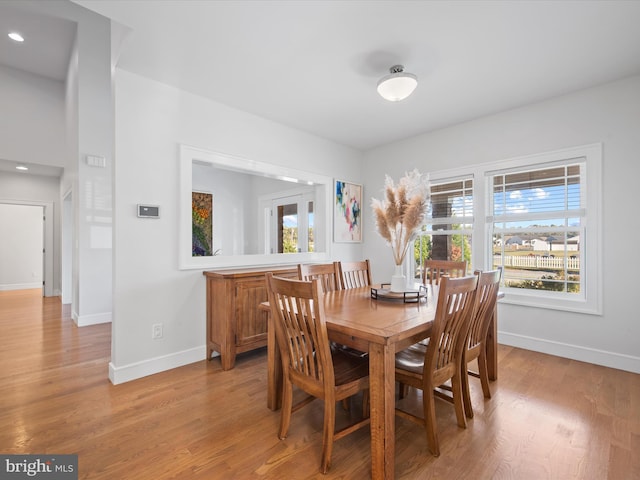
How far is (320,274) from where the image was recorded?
2.62 m

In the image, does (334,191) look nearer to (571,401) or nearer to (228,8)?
(228,8)

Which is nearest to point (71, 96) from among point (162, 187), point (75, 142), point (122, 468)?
point (75, 142)

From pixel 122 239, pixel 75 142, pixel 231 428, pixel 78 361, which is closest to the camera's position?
pixel 231 428

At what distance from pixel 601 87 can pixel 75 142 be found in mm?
6330

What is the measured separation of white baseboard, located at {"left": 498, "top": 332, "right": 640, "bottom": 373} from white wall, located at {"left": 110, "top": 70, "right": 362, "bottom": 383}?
11.0ft

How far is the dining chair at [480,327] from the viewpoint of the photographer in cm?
185

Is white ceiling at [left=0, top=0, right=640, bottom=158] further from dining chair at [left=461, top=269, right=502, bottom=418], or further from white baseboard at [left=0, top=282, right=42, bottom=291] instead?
white baseboard at [left=0, top=282, right=42, bottom=291]

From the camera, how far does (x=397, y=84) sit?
236 cm

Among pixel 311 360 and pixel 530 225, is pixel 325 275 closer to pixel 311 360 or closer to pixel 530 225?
pixel 311 360

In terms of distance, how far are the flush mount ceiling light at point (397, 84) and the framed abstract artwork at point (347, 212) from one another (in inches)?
80.1

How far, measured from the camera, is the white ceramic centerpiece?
80.0 inches

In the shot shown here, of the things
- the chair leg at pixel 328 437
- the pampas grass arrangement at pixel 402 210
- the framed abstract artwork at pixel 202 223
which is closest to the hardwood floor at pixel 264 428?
the chair leg at pixel 328 437

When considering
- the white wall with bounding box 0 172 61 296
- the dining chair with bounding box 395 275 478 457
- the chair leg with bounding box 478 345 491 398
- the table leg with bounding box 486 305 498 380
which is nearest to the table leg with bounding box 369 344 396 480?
the dining chair with bounding box 395 275 478 457

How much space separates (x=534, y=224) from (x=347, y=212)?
234 centimetres
